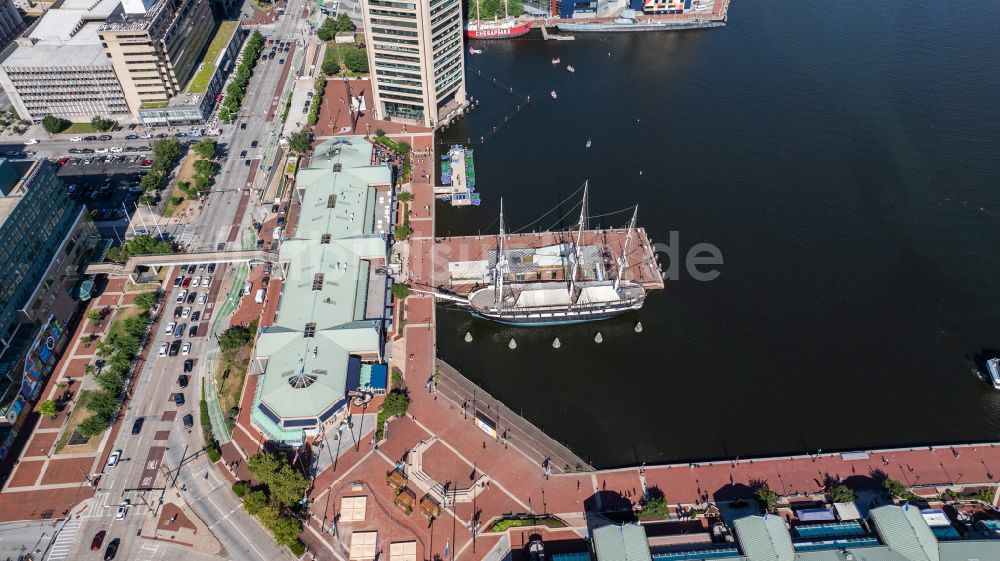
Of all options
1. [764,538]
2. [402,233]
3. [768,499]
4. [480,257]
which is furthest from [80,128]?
[764,538]

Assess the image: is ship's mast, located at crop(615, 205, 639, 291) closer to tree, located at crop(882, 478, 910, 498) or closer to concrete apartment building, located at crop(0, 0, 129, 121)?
tree, located at crop(882, 478, 910, 498)

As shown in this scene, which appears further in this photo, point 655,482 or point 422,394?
point 422,394

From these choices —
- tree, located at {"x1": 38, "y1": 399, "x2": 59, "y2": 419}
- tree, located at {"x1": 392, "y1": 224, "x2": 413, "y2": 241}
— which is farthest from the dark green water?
tree, located at {"x1": 38, "y1": 399, "x2": 59, "y2": 419}

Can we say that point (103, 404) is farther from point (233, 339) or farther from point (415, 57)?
point (415, 57)

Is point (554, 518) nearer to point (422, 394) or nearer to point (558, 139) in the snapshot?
point (422, 394)

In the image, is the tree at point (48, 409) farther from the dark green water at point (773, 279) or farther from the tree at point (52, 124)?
the tree at point (52, 124)

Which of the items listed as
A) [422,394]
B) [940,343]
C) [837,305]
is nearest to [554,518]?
[422,394]
